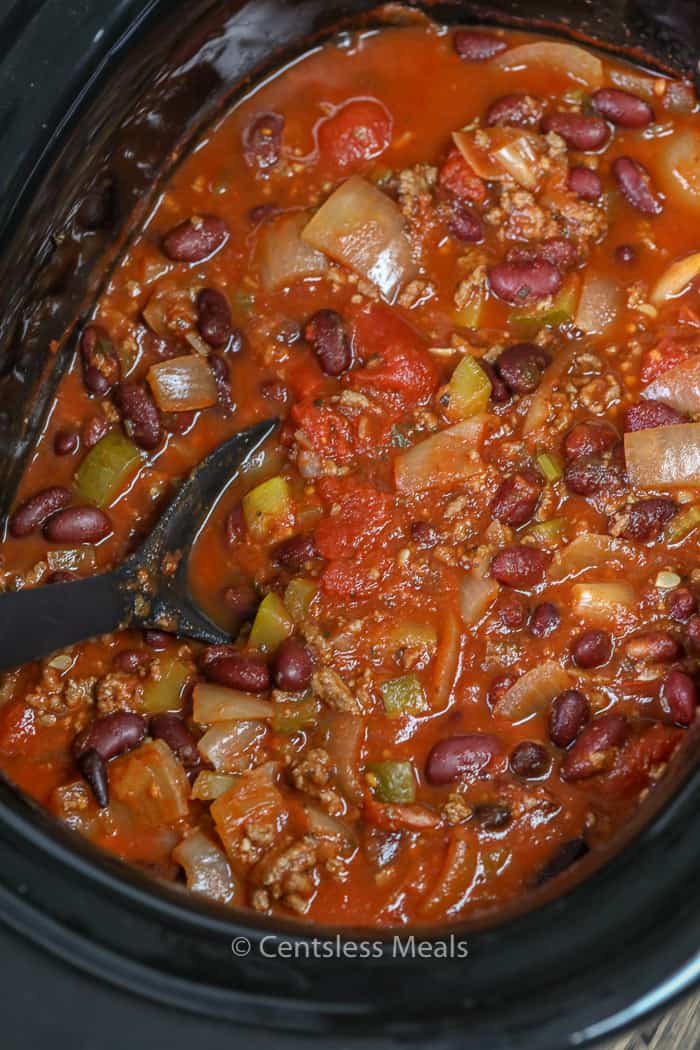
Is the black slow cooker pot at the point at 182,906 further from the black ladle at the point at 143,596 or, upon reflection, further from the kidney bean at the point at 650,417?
the kidney bean at the point at 650,417

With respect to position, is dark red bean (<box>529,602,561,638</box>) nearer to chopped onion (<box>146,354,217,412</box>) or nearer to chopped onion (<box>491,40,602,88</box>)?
chopped onion (<box>146,354,217,412</box>)

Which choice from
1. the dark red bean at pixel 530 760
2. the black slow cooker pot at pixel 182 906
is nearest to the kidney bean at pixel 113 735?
the black slow cooker pot at pixel 182 906

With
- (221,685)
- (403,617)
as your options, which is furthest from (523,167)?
(221,685)

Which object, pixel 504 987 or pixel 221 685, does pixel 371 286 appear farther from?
pixel 504 987

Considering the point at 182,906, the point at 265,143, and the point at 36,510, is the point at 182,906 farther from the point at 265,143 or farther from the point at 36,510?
the point at 265,143

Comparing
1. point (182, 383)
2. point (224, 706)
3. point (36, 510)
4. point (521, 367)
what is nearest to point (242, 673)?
point (224, 706)

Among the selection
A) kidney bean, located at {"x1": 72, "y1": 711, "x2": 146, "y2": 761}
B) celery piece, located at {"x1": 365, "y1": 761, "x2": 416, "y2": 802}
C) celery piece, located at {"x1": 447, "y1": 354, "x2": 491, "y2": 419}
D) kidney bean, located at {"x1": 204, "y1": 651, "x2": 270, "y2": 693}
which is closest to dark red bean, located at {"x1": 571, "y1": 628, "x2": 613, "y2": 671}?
celery piece, located at {"x1": 365, "y1": 761, "x2": 416, "y2": 802}

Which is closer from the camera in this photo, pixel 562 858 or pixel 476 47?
pixel 562 858
